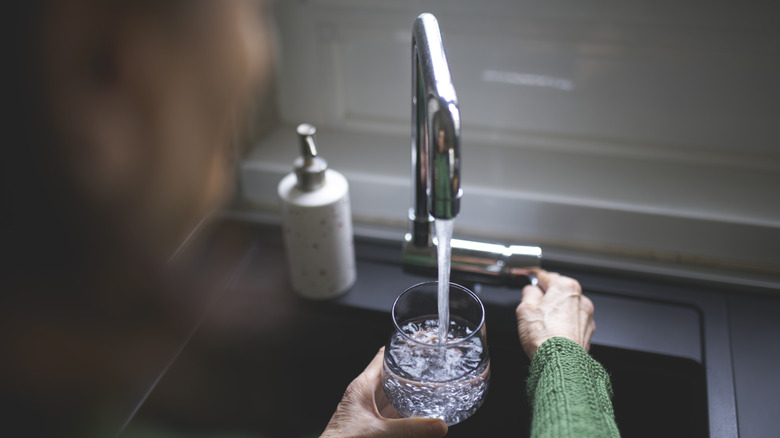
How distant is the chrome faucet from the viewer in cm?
55

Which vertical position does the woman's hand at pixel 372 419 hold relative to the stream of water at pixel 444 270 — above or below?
below

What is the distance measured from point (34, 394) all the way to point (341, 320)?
0.41m

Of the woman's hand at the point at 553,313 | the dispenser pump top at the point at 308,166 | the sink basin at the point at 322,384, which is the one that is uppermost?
the dispenser pump top at the point at 308,166

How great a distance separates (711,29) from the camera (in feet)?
2.97

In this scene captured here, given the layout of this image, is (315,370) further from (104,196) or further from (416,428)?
(104,196)

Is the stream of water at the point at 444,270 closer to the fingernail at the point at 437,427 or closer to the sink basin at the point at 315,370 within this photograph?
the fingernail at the point at 437,427

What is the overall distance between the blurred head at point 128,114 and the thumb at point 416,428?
1.22 ft

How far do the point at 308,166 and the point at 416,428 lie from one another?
35 cm

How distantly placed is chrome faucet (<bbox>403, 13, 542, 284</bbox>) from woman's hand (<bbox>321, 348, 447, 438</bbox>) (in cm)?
18

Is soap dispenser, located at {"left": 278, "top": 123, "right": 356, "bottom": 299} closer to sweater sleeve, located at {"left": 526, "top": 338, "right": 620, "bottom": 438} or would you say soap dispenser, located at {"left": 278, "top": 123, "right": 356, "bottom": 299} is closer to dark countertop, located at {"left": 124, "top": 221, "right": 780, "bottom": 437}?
dark countertop, located at {"left": 124, "top": 221, "right": 780, "bottom": 437}

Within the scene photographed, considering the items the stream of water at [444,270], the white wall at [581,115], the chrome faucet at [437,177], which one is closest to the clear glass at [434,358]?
the stream of water at [444,270]

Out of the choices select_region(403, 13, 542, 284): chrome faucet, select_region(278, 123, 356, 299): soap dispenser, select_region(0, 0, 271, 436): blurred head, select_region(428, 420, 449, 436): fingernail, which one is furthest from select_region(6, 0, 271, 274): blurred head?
select_region(428, 420, 449, 436): fingernail

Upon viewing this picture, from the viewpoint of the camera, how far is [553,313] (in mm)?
811

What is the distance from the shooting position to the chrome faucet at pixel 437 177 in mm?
547
